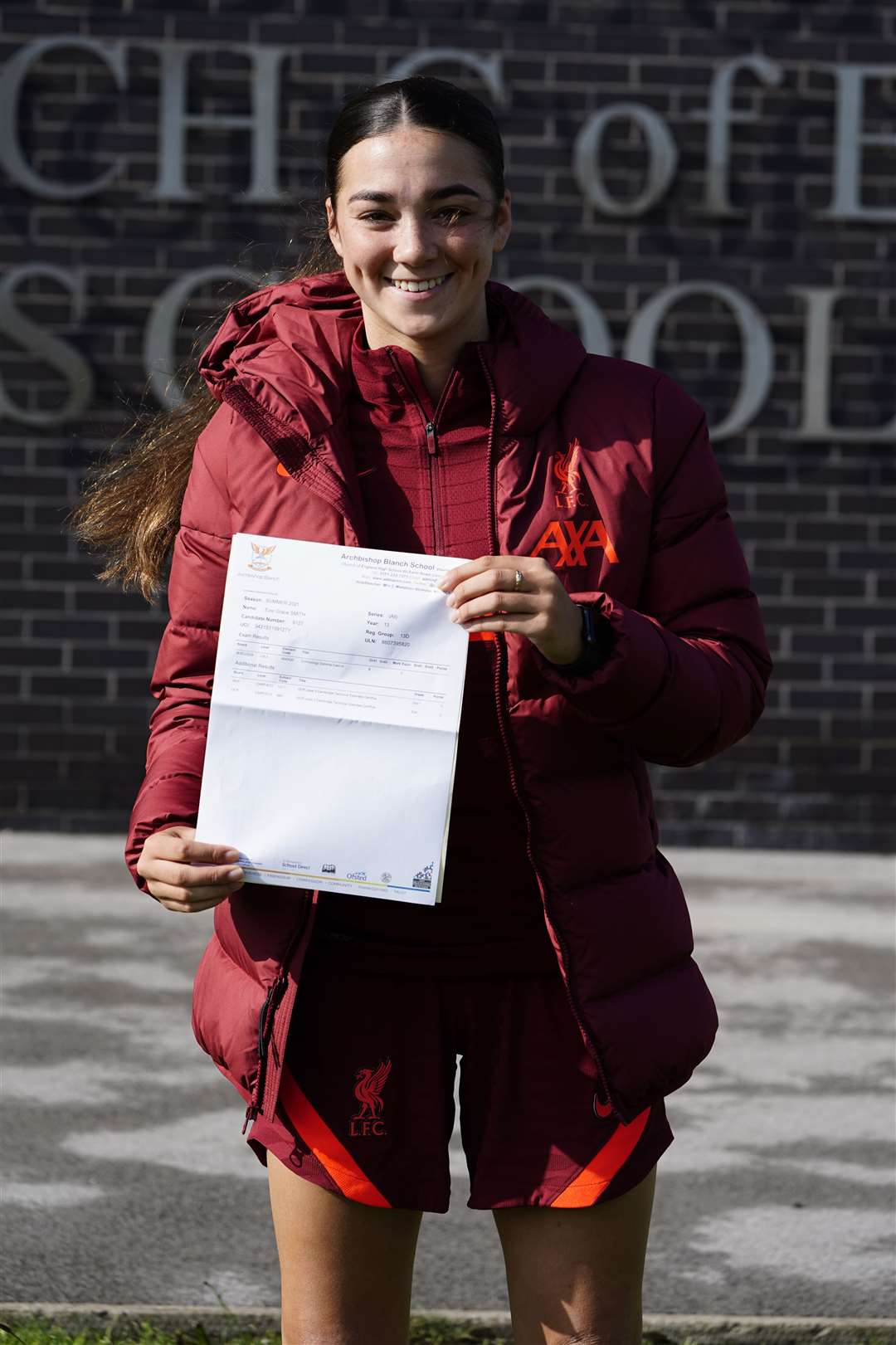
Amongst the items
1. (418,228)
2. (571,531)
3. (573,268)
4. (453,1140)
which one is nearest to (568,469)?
(571,531)

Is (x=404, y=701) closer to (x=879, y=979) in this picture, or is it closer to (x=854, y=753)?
(x=879, y=979)

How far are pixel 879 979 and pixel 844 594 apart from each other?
8.35 feet

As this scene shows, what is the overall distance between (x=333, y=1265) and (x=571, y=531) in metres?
0.98

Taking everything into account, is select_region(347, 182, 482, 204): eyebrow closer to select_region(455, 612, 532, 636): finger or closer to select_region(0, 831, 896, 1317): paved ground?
select_region(455, 612, 532, 636): finger

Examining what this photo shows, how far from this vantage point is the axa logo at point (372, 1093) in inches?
92.7

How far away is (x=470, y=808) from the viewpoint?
2.32 meters

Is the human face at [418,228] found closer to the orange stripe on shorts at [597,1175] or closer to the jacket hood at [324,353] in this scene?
the jacket hood at [324,353]

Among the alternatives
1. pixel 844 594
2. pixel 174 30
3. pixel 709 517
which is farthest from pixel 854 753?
pixel 709 517

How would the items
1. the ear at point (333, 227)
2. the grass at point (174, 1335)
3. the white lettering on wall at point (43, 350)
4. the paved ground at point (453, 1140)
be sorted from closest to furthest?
the ear at point (333, 227) → the grass at point (174, 1335) → the paved ground at point (453, 1140) → the white lettering on wall at point (43, 350)

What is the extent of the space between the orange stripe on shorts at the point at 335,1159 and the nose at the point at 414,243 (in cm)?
103

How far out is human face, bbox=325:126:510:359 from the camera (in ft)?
7.47

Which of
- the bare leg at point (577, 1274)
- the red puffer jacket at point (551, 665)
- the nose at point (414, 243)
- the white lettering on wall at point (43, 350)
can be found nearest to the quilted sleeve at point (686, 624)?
the red puffer jacket at point (551, 665)

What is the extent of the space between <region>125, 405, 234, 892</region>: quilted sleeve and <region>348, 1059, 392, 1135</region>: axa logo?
0.38m

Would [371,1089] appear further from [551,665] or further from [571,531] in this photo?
[571,531]
